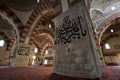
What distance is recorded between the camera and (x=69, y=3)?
3162 mm

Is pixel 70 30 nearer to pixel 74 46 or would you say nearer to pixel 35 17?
pixel 74 46

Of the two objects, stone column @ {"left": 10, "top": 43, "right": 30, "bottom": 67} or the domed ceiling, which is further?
the domed ceiling

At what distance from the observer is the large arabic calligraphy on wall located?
2041 mm

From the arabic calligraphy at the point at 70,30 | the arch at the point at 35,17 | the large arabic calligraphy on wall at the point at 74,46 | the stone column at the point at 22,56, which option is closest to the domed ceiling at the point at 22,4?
the arch at the point at 35,17

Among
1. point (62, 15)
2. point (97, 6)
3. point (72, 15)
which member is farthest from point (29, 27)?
point (97, 6)

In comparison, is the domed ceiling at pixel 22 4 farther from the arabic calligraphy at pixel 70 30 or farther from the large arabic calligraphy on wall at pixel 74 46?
the arabic calligraphy at pixel 70 30

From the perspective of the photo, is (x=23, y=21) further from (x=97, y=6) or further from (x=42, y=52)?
(x=97, y=6)

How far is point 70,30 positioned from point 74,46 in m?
0.62

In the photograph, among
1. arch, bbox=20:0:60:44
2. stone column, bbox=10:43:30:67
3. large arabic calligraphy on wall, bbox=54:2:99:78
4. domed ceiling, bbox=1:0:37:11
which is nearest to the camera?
large arabic calligraphy on wall, bbox=54:2:99:78

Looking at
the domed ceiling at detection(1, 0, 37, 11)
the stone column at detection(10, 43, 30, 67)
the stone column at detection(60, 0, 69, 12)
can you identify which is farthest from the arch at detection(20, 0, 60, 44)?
the stone column at detection(60, 0, 69, 12)

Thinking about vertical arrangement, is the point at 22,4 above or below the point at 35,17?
above

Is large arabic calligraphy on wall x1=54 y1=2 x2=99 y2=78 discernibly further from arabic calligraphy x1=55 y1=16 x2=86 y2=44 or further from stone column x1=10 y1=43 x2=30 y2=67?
stone column x1=10 y1=43 x2=30 y2=67

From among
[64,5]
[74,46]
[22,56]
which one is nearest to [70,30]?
[74,46]

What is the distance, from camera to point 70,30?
2.80 m
